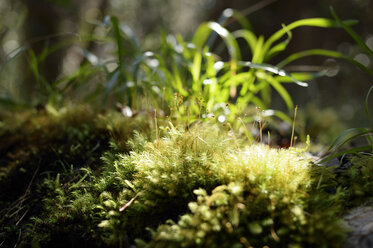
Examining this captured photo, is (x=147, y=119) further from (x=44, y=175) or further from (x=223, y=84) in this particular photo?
(x=44, y=175)

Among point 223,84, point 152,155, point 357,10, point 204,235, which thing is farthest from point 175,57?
point 357,10

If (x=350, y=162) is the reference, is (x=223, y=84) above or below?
above

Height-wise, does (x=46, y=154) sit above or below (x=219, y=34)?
below

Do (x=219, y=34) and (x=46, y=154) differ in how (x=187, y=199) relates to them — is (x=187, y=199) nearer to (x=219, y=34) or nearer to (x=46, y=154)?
(x=46, y=154)

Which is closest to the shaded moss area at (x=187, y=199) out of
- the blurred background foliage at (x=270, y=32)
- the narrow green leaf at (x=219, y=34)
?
the narrow green leaf at (x=219, y=34)

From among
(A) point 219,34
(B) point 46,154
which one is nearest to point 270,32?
(A) point 219,34

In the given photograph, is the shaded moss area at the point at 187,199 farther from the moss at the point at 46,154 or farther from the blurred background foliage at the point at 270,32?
the blurred background foliage at the point at 270,32

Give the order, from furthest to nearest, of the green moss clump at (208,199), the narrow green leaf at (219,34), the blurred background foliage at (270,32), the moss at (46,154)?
the blurred background foliage at (270,32)
the narrow green leaf at (219,34)
the moss at (46,154)
the green moss clump at (208,199)

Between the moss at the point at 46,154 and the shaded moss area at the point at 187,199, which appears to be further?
the moss at the point at 46,154
